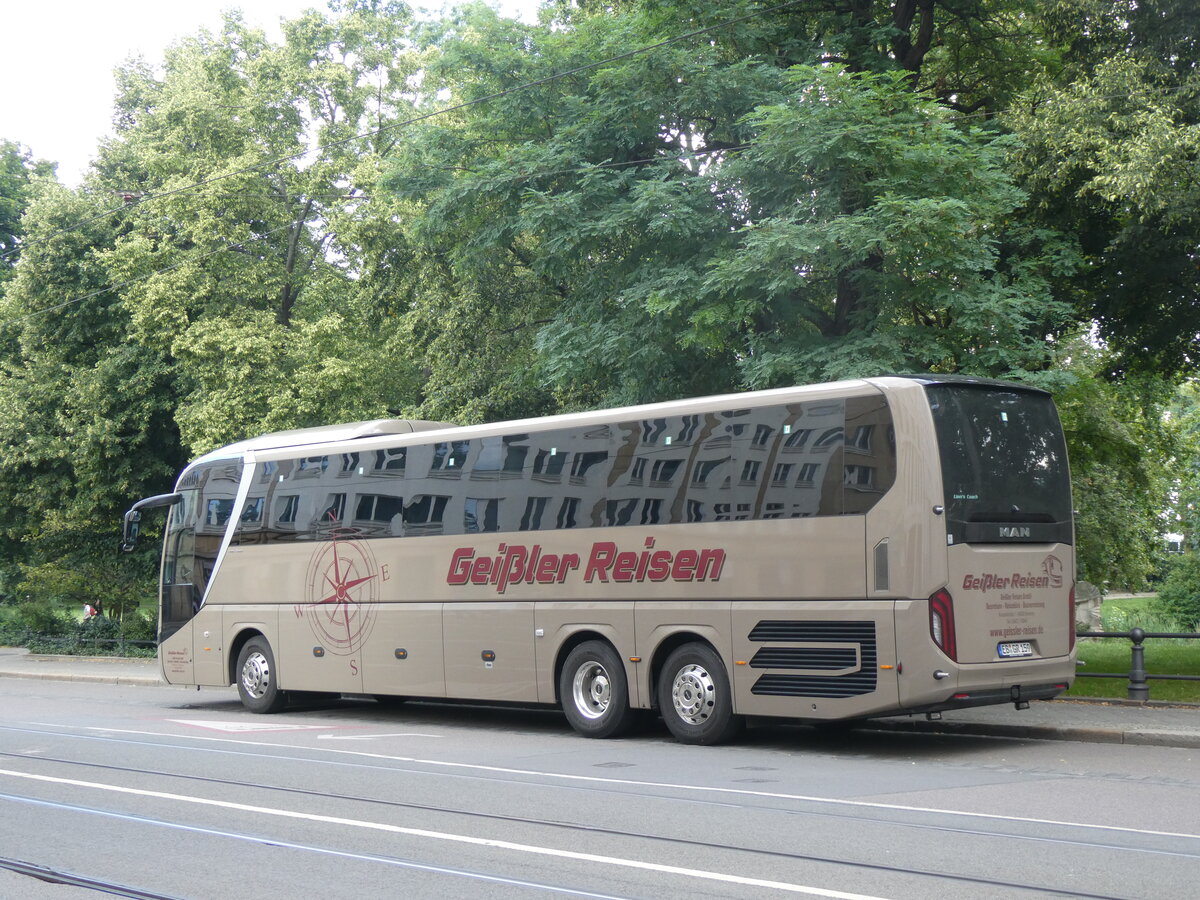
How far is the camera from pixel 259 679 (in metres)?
19.6

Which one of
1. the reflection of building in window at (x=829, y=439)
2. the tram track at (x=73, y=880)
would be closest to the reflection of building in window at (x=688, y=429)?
the reflection of building in window at (x=829, y=439)

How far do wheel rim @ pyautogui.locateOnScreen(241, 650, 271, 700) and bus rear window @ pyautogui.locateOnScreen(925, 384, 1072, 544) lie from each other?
36.9 ft

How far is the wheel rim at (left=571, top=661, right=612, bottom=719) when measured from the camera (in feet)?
49.3

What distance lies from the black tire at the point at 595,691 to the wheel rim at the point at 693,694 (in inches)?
27.6

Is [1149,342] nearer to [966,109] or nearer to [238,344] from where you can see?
[966,109]

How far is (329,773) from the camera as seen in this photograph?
38.8 feet

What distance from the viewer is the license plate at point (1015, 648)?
12.8 meters

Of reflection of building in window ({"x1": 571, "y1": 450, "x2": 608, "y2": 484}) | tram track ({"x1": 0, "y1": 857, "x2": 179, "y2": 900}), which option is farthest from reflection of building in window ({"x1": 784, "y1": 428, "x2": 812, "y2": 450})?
tram track ({"x1": 0, "y1": 857, "x2": 179, "y2": 900})

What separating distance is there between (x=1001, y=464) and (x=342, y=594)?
9.39 metres

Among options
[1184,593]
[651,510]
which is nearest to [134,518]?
[651,510]

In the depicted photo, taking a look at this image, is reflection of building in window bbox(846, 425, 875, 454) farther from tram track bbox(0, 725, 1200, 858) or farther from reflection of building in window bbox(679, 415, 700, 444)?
tram track bbox(0, 725, 1200, 858)

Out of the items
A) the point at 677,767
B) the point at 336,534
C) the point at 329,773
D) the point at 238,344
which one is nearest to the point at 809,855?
the point at 677,767

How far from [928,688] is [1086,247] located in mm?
10198

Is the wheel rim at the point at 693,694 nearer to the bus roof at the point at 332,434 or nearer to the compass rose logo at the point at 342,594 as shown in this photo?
the compass rose logo at the point at 342,594
